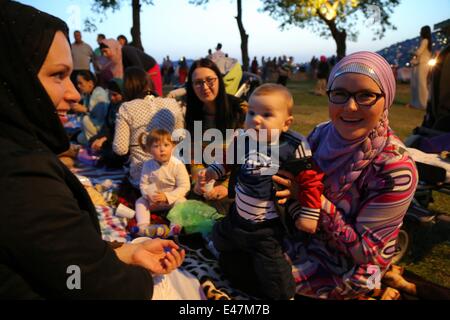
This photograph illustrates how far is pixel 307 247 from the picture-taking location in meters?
2.49

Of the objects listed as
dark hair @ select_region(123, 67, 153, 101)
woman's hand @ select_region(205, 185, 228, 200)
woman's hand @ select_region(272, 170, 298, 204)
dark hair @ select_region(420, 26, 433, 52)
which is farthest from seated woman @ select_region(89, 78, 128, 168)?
dark hair @ select_region(420, 26, 433, 52)

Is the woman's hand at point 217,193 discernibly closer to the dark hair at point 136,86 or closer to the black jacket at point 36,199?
the dark hair at point 136,86

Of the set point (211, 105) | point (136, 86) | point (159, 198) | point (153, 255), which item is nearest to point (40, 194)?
point (153, 255)

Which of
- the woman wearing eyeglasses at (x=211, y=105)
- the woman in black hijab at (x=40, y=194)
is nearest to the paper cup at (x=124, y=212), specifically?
the woman wearing eyeglasses at (x=211, y=105)

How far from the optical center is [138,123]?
4352 mm

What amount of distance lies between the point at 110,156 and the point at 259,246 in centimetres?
404

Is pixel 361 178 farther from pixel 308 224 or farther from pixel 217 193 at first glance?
pixel 217 193

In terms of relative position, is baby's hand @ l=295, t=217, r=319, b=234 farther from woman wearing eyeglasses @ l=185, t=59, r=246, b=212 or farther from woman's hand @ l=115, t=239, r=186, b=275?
woman wearing eyeglasses @ l=185, t=59, r=246, b=212

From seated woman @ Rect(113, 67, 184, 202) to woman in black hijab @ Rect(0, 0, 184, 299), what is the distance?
3.02 meters

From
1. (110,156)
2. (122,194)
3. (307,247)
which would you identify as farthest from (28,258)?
(110,156)

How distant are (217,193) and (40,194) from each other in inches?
114

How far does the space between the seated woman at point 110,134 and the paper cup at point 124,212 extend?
1.70 m
